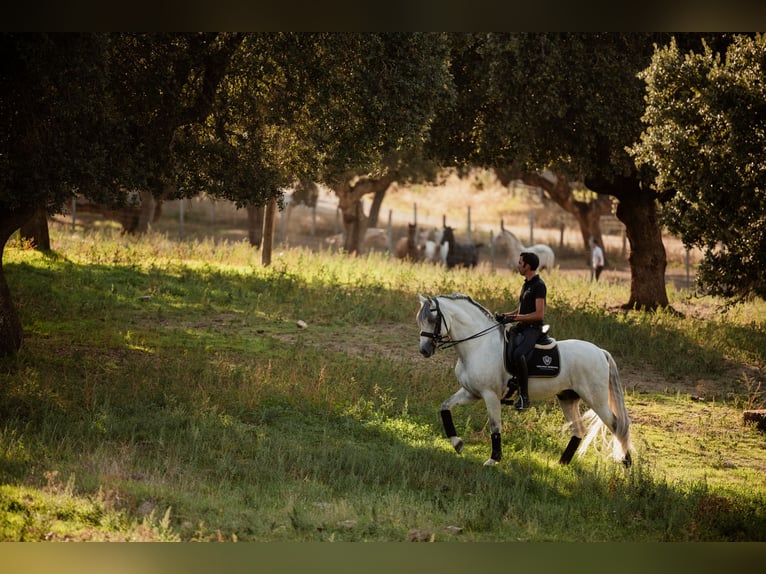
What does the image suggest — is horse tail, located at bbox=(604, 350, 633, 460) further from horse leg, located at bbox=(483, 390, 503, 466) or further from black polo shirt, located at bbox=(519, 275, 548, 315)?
horse leg, located at bbox=(483, 390, 503, 466)

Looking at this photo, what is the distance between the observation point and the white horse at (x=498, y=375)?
9.30 metres

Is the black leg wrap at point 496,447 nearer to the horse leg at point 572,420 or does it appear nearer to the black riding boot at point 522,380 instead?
the black riding boot at point 522,380

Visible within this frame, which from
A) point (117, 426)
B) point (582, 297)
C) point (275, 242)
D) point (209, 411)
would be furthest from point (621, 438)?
point (275, 242)

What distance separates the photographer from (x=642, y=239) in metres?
19.9

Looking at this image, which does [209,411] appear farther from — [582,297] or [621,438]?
[582,297]

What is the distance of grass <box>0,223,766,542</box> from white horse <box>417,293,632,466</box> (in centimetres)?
41

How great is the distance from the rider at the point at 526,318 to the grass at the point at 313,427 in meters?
0.98

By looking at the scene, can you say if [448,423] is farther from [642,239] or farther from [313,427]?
[642,239]

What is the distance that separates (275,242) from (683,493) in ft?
104

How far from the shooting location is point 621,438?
9391mm

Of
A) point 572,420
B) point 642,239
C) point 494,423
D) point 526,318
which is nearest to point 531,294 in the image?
point 526,318

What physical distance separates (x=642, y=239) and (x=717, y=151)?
8.43m

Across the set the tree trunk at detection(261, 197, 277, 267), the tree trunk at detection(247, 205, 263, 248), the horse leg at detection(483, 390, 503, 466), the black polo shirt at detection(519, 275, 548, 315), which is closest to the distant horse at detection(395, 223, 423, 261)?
the tree trunk at detection(247, 205, 263, 248)
